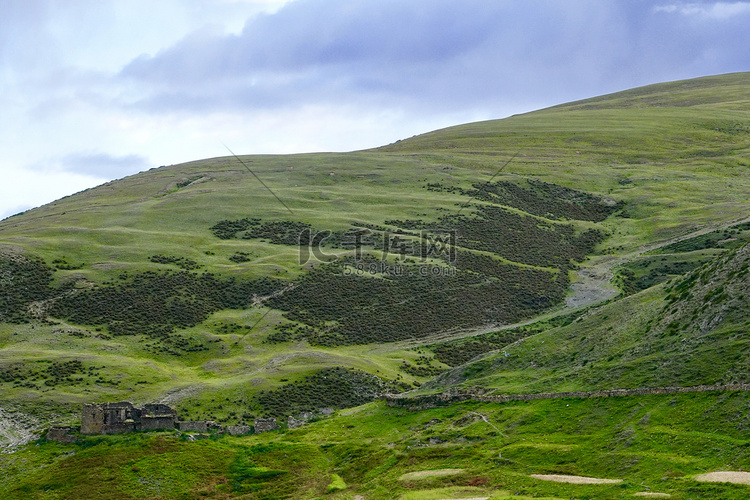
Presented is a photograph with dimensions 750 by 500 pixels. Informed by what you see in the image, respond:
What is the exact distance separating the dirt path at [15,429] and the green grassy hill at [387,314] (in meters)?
0.41

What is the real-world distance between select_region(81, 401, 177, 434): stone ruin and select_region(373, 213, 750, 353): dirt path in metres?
39.4

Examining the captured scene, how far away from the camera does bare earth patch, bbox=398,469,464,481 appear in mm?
36469

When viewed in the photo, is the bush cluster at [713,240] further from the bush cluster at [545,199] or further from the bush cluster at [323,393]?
the bush cluster at [323,393]

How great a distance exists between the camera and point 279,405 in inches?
2542

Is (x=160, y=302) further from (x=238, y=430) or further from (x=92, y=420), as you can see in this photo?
(x=92, y=420)

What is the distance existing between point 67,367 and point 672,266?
80881 mm

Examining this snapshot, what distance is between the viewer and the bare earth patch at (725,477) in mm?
27283

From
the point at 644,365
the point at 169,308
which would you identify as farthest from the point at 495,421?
the point at 169,308

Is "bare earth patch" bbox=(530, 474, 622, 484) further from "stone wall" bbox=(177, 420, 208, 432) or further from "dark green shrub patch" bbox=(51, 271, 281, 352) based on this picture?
"dark green shrub patch" bbox=(51, 271, 281, 352)

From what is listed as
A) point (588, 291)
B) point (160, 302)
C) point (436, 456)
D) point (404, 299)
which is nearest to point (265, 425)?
point (436, 456)

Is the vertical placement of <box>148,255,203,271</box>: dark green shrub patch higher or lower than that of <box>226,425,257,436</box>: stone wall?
higher

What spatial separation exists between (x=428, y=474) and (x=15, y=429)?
3428cm

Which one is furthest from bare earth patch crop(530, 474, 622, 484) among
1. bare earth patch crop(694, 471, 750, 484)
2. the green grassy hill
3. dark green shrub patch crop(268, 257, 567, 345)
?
dark green shrub patch crop(268, 257, 567, 345)

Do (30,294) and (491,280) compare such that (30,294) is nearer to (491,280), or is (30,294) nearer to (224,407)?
(224,407)
